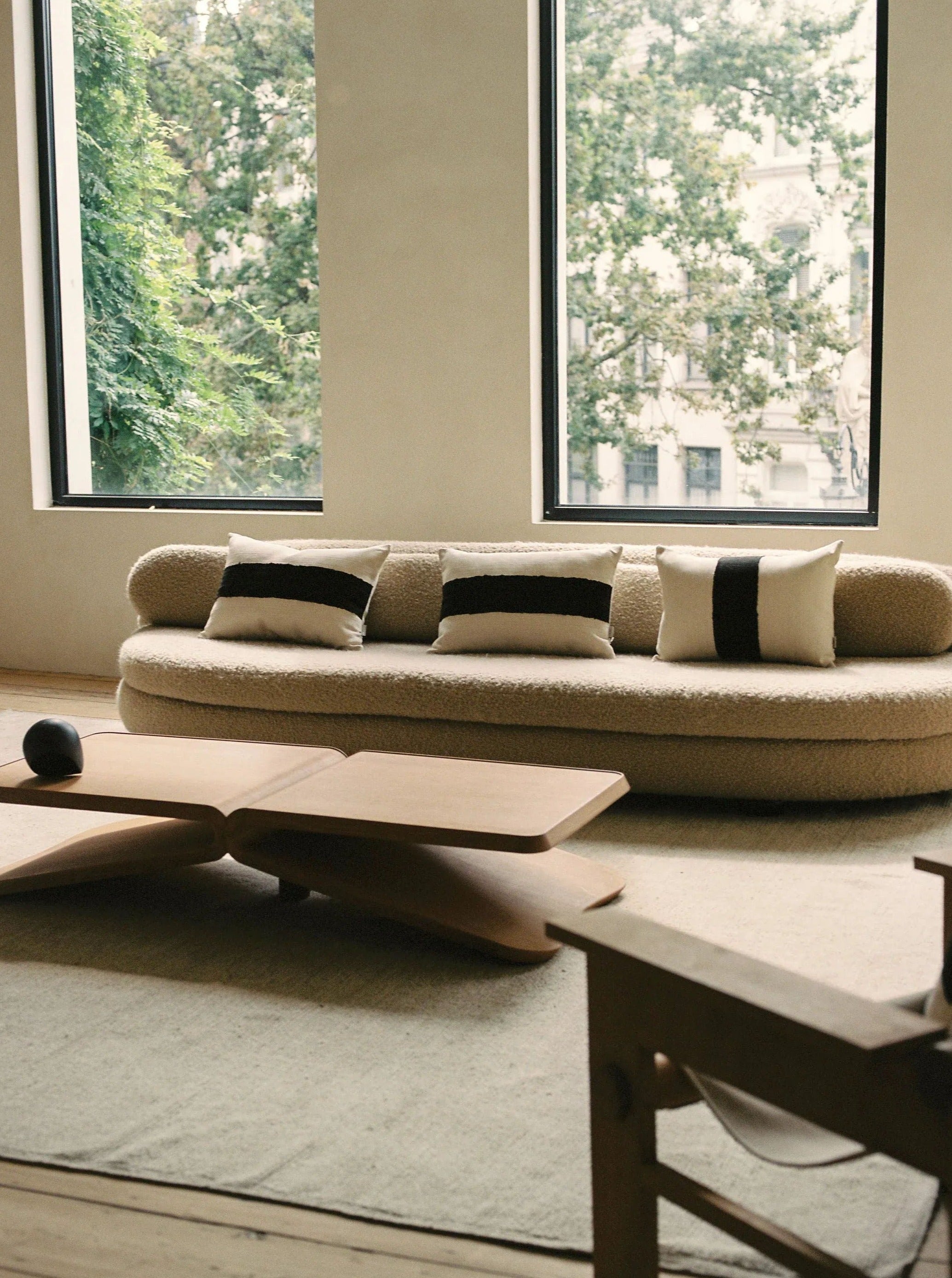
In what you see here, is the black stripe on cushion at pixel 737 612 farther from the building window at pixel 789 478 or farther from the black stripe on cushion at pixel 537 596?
the building window at pixel 789 478

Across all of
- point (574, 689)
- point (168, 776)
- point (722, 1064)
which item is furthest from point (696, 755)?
point (722, 1064)

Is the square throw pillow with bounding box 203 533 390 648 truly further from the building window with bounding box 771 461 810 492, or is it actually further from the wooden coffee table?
the building window with bounding box 771 461 810 492

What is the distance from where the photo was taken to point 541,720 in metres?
3.82

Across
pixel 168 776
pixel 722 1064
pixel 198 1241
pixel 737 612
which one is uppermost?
pixel 737 612

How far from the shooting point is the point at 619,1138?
1475 millimetres

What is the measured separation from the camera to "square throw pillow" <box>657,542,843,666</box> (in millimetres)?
3992

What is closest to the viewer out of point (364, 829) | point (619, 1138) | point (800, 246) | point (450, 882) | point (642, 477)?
point (619, 1138)

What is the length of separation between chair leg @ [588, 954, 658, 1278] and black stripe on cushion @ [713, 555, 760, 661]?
2.67 m

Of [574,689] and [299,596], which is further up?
[299,596]

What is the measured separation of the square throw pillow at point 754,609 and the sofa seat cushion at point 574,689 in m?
0.06

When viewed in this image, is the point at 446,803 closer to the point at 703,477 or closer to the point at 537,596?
the point at 537,596

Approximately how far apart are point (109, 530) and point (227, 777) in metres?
3.11

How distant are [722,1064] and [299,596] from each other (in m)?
3.41

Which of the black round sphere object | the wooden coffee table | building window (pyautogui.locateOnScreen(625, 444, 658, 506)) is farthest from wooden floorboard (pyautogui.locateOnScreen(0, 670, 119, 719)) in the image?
building window (pyautogui.locateOnScreen(625, 444, 658, 506))
